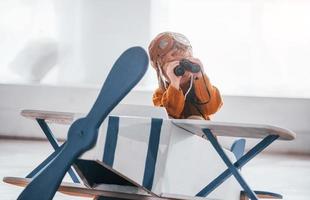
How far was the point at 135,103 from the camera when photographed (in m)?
1.70

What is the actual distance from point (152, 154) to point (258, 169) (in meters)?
0.83

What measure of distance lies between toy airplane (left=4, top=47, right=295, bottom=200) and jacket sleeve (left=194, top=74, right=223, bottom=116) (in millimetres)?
84

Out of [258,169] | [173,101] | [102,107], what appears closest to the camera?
[102,107]

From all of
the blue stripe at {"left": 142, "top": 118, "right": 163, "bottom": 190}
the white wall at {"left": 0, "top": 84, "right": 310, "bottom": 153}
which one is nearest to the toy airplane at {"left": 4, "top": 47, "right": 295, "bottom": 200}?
the blue stripe at {"left": 142, "top": 118, "right": 163, "bottom": 190}

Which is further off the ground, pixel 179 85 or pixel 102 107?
pixel 179 85

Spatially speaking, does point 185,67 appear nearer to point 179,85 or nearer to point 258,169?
point 179,85

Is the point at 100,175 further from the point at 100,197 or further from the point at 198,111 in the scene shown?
the point at 198,111

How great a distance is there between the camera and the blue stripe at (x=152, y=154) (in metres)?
0.56

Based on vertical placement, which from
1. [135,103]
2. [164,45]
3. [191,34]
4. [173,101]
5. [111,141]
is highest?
[191,34]

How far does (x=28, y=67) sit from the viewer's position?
1.73 meters

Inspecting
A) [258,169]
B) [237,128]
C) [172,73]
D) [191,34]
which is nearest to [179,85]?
[172,73]

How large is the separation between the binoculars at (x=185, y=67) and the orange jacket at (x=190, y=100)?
0.02 meters

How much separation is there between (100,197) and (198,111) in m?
0.21

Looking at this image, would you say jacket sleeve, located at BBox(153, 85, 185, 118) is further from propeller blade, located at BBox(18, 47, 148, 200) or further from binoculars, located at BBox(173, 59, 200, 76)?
propeller blade, located at BBox(18, 47, 148, 200)
